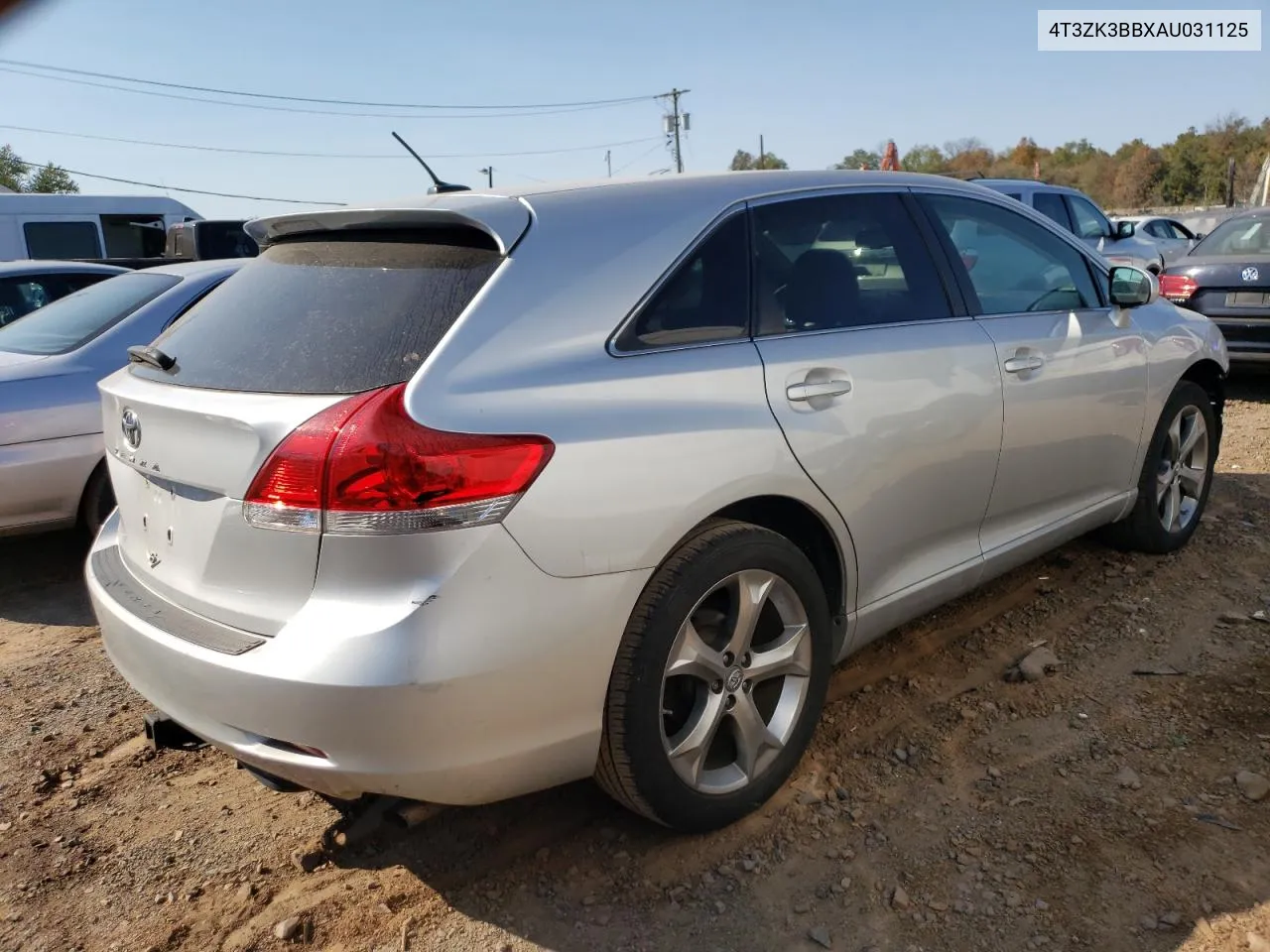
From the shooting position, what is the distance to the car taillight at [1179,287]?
836 centimetres

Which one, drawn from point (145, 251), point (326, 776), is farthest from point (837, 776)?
point (145, 251)

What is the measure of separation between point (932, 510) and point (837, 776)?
0.87m

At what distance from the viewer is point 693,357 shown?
2.51 m

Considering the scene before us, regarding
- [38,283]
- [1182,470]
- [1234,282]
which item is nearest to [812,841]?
[1182,470]

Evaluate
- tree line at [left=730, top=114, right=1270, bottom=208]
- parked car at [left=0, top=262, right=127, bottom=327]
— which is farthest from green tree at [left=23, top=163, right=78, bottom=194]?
parked car at [left=0, top=262, right=127, bottom=327]

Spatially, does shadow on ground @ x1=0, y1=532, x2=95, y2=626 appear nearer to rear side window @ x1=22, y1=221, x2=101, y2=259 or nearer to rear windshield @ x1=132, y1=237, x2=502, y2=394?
rear windshield @ x1=132, y1=237, x2=502, y2=394

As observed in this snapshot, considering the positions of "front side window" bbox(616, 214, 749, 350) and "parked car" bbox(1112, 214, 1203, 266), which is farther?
"parked car" bbox(1112, 214, 1203, 266)

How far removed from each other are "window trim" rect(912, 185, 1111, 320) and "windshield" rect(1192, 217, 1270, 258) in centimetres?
530

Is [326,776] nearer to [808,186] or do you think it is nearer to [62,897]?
[62,897]

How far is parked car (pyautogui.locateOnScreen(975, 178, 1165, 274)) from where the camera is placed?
10883 mm

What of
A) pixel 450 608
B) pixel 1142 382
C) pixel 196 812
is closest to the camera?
pixel 450 608

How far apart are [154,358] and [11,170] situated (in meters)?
56.1

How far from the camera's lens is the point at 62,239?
16.0 m

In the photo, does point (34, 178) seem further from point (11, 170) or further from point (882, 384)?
point (882, 384)
